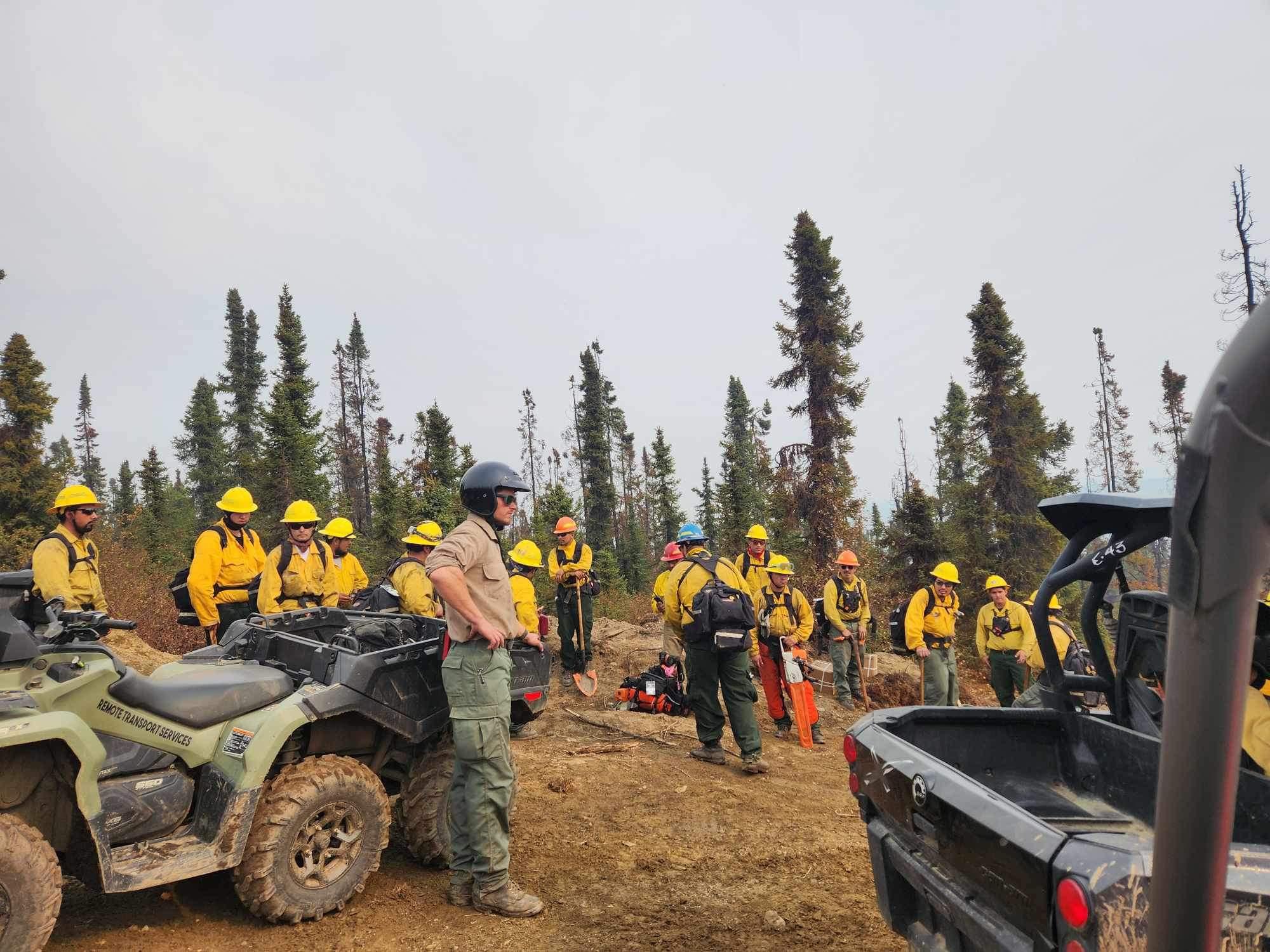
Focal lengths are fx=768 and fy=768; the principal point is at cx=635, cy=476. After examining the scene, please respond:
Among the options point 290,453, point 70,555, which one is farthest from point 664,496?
point 70,555

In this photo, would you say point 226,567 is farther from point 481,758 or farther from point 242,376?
point 242,376

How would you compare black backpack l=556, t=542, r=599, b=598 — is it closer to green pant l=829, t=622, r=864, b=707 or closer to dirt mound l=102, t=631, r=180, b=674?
green pant l=829, t=622, r=864, b=707

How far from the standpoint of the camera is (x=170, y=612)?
1641 centimetres

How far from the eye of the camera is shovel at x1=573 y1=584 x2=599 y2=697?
1120 cm

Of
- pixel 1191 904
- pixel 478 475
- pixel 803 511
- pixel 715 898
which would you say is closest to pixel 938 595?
pixel 715 898

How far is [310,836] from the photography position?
395 centimetres

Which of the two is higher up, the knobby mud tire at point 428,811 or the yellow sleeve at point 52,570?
the yellow sleeve at point 52,570

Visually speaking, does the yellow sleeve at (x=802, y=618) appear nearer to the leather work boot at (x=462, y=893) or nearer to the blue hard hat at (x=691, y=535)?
the blue hard hat at (x=691, y=535)

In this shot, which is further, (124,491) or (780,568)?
(124,491)

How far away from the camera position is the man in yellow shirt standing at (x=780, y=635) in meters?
9.37

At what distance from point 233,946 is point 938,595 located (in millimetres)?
8760

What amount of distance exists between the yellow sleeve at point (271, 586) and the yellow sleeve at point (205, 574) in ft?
2.03

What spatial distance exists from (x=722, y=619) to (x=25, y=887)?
17.2 feet

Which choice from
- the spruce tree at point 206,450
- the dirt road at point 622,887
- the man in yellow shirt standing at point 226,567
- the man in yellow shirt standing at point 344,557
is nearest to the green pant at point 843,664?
the dirt road at point 622,887
